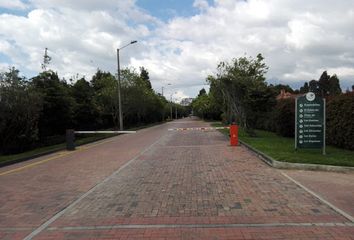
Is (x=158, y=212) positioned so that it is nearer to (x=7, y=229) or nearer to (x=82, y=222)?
(x=82, y=222)

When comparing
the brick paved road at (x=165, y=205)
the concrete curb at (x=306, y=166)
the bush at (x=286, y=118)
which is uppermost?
the bush at (x=286, y=118)

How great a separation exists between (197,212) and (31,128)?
19.4 m

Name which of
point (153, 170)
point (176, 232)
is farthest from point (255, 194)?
point (153, 170)

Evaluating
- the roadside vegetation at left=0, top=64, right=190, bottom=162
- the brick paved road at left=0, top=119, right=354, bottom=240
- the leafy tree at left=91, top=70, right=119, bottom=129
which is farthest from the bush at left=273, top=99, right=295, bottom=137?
the leafy tree at left=91, top=70, right=119, bottom=129

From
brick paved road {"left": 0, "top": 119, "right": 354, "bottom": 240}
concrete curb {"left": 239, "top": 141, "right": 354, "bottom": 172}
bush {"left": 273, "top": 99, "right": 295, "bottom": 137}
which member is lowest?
brick paved road {"left": 0, "top": 119, "right": 354, "bottom": 240}

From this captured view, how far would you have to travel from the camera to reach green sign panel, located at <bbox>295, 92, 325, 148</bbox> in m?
16.6

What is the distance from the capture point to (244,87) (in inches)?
1086

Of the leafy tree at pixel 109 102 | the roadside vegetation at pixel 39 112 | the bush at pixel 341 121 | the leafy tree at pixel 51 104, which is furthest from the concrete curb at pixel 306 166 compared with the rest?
the leafy tree at pixel 109 102

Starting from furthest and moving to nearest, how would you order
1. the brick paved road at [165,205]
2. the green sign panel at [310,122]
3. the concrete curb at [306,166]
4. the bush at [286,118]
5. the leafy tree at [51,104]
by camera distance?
the leafy tree at [51,104] → the bush at [286,118] → the green sign panel at [310,122] → the concrete curb at [306,166] → the brick paved road at [165,205]

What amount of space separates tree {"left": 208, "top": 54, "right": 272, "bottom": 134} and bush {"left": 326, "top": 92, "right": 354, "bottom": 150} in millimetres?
7015

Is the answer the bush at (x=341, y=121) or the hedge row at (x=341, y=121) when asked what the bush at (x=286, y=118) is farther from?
the bush at (x=341, y=121)

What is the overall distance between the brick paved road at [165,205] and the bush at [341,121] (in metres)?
5.88

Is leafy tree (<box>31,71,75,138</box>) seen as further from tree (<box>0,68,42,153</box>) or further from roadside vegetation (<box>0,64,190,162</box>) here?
tree (<box>0,68,42,153</box>)

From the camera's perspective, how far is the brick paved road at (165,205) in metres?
6.60
